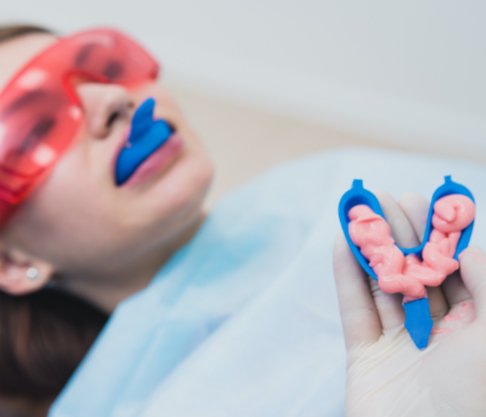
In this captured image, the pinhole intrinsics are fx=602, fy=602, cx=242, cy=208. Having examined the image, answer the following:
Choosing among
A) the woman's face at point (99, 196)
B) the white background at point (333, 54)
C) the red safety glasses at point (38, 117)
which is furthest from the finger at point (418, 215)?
the white background at point (333, 54)

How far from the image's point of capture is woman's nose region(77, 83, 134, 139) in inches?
30.8

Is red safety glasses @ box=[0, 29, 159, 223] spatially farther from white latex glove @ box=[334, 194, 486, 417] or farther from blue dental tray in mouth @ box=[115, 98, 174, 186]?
white latex glove @ box=[334, 194, 486, 417]

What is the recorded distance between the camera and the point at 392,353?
1.89 ft

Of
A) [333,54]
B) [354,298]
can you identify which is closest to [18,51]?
[354,298]

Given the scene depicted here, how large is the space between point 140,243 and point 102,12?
114 cm

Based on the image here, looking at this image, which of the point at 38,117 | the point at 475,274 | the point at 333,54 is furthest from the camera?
the point at 333,54

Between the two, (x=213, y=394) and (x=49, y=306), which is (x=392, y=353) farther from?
(x=49, y=306)

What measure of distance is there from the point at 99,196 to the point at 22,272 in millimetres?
186

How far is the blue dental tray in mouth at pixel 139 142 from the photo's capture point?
0.78 m

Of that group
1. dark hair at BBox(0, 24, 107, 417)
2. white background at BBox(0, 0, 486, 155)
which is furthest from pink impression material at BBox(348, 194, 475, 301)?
white background at BBox(0, 0, 486, 155)

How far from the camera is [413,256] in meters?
0.56

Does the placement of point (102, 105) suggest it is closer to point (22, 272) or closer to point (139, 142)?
point (139, 142)

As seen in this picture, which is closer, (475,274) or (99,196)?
(475,274)

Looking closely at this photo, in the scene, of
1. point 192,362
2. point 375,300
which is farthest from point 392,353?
point 192,362
